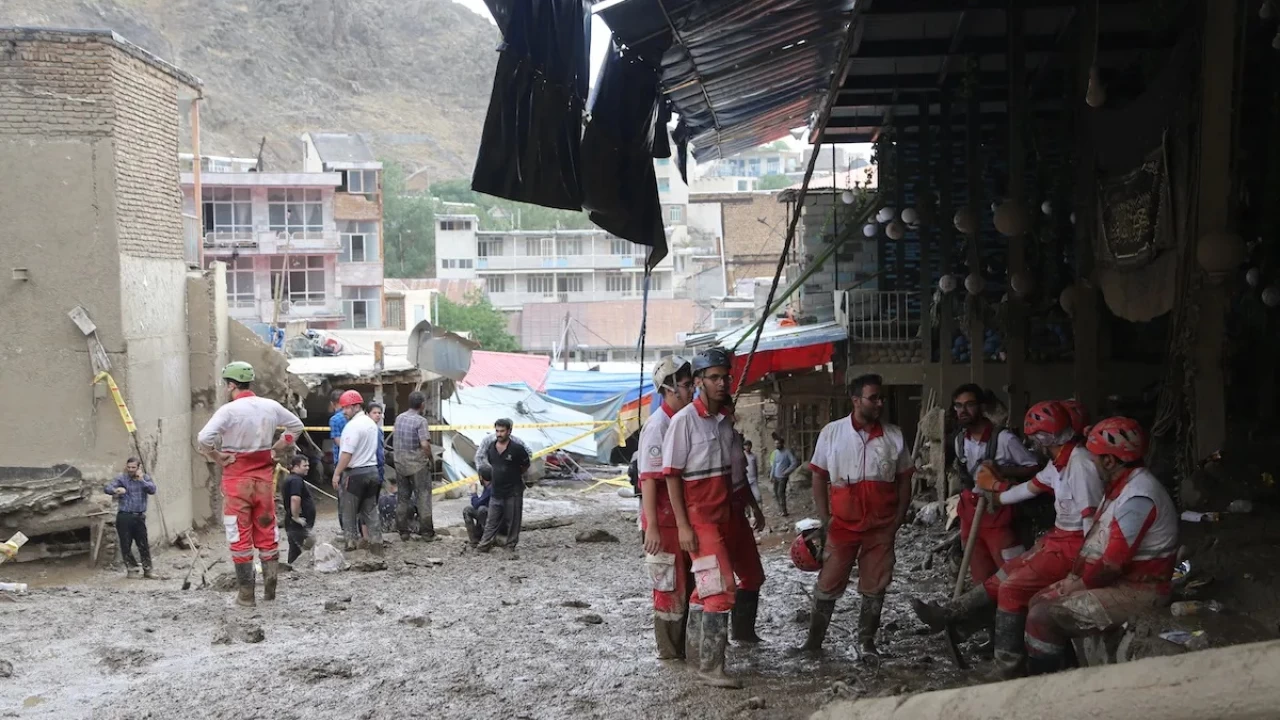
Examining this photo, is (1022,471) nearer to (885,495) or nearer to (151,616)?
(885,495)

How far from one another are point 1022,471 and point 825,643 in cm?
165

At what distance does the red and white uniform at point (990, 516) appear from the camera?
8.21 metres

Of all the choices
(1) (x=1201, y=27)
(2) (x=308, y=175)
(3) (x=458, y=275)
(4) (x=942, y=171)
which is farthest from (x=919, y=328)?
(3) (x=458, y=275)

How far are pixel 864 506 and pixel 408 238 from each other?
3214 inches

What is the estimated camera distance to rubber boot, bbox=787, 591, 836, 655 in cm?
813

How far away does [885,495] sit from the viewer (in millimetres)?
7996

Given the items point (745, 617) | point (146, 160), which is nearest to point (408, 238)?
point (146, 160)

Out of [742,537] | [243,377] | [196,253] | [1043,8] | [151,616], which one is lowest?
[151,616]

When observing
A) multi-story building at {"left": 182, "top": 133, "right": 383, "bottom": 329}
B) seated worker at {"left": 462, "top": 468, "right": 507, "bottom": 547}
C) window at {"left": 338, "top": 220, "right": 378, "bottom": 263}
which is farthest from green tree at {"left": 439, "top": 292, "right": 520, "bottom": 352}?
seated worker at {"left": 462, "top": 468, "right": 507, "bottom": 547}

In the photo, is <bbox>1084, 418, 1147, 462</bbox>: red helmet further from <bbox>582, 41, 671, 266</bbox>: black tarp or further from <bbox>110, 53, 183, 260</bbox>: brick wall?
<bbox>110, 53, 183, 260</bbox>: brick wall

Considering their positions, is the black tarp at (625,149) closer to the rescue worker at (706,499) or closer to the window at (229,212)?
the rescue worker at (706,499)

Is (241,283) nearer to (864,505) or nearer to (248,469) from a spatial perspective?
(248,469)

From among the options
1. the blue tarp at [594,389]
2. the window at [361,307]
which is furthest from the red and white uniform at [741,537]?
the window at [361,307]

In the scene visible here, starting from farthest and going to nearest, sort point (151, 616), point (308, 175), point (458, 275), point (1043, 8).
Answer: point (458, 275) → point (308, 175) → point (1043, 8) → point (151, 616)
